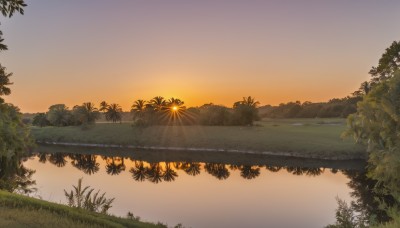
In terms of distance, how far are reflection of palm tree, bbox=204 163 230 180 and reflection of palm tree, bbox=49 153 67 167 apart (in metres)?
32.0

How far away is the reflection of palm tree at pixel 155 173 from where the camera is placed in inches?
2581

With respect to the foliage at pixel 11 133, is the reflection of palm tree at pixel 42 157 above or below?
below

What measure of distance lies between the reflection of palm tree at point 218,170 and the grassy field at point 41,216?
49.4 metres

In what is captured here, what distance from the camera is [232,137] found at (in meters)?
113

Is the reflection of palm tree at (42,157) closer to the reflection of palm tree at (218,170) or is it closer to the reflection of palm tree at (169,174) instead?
the reflection of palm tree at (169,174)

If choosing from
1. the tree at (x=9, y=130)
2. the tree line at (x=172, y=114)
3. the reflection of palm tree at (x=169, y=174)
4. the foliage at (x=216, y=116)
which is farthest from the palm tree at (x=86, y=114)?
the tree at (x=9, y=130)

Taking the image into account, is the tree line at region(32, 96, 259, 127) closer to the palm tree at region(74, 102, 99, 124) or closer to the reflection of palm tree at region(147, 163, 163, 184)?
the palm tree at region(74, 102, 99, 124)

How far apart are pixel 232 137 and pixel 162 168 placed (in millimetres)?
37767

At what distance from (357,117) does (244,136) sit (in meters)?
94.1

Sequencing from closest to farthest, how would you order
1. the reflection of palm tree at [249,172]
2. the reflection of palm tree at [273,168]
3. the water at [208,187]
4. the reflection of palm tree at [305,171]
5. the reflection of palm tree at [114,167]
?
1. the water at [208,187]
2. the reflection of palm tree at [249,172]
3. the reflection of palm tree at [305,171]
4. the reflection of palm tree at [114,167]
5. the reflection of palm tree at [273,168]

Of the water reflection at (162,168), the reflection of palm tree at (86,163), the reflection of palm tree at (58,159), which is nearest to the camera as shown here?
the water reflection at (162,168)

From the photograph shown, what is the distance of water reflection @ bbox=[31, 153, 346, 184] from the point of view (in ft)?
228

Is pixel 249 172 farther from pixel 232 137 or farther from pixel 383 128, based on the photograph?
pixel 383 128

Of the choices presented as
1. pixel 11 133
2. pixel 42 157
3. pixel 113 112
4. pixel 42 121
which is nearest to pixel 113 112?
pixel 113 112
